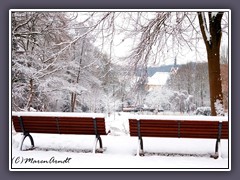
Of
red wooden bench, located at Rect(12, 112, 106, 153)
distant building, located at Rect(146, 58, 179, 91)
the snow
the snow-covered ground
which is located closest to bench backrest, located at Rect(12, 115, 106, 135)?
red wooden bench, located at Rect(12, 112, 106, 153)

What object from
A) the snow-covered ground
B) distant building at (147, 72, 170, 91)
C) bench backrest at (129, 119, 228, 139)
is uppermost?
distant building at (147, 72, 170, 91)

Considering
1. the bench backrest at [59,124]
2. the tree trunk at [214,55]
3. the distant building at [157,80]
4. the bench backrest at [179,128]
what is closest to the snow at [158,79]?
the distant building at [157,80]

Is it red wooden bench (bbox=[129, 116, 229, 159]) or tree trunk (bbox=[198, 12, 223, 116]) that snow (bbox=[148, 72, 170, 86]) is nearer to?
tree trunk (bbox=[198, 12, 223, 116])

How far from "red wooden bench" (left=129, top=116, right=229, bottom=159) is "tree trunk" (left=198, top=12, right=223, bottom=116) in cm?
123

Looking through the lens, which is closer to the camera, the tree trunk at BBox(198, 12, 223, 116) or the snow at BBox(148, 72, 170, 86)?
the tree trunk at BBox(198, 12, 223, 116)

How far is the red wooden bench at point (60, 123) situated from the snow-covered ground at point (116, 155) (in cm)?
36

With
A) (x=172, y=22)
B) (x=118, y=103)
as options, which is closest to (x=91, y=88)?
(x=118, y=103)

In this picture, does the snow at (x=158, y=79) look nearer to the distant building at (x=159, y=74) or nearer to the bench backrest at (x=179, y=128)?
the distant building at (x=159, y=74)

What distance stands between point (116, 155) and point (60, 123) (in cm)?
121

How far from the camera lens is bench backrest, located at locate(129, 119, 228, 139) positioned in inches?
245

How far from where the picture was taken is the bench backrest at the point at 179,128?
20.4 feet

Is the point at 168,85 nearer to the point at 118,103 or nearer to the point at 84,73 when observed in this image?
the point at 118,103

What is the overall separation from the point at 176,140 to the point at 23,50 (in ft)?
14.8

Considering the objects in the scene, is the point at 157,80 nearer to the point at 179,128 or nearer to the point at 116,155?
the point at 179,128
